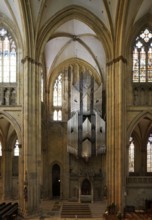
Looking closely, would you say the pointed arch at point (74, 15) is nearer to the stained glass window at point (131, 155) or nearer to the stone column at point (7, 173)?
the stained glass window at point (131, 155)

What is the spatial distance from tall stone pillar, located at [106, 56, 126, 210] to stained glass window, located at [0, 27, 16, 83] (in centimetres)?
931

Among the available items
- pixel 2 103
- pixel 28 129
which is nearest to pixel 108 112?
pixel 28 129

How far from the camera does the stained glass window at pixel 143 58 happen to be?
121 ft

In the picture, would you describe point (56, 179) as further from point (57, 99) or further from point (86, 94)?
point (86, 94)

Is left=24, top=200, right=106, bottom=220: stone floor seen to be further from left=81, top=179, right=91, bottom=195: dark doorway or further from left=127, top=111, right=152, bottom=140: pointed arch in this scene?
left=127, top=111, right=152, bottom=140: pointed arch

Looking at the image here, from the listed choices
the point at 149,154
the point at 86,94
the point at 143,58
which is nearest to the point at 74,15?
the point at 143,58

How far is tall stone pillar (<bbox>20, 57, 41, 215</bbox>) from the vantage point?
109 ft

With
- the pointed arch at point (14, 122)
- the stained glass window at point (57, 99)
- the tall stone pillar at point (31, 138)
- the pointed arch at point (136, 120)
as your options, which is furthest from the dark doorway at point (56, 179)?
the pointed arch at point (136, 120)

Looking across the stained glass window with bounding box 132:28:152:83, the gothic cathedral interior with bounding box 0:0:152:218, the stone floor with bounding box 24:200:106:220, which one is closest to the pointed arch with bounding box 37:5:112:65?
the gothic cathedral interior with bounding box 0:0:152:218

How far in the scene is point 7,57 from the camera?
3681 centimetres

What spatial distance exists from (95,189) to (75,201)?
2821 millimetres

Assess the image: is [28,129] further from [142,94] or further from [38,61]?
[142,94]

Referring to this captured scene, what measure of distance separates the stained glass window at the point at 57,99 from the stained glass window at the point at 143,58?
1349cm

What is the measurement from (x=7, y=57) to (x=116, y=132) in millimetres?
12733
